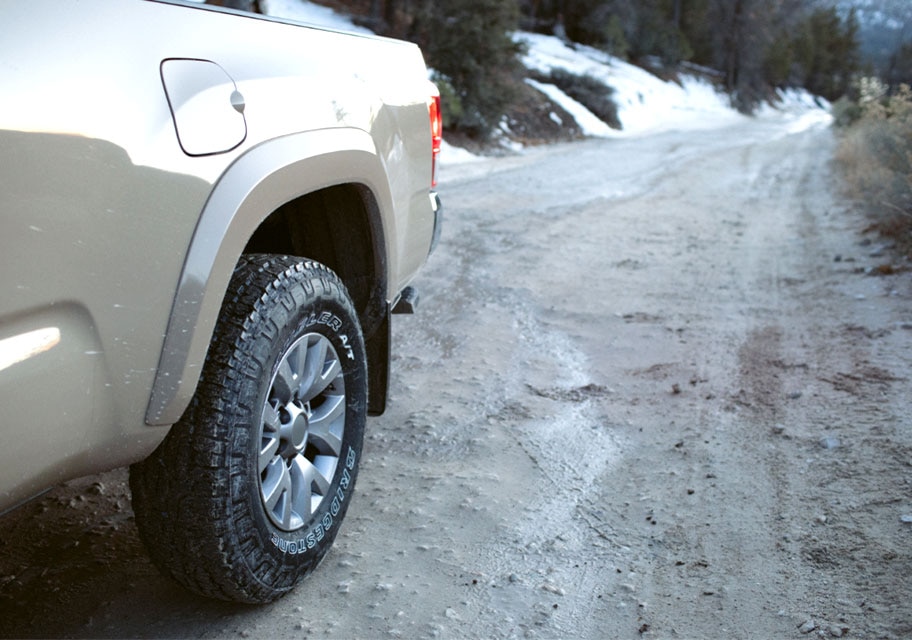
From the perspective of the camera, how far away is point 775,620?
2357mm

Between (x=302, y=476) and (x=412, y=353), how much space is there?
2247 millimetres

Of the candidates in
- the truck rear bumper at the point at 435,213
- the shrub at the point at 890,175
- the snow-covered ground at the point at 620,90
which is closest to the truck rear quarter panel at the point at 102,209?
the truck rear bumper at the point at 435,213

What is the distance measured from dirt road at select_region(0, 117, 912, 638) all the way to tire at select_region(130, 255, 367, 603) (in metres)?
0.22

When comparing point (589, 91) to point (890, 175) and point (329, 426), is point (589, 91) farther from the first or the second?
point (329, 426)

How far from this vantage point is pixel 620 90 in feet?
84.8

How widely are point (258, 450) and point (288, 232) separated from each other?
97 cm

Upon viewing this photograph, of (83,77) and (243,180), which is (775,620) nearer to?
(243,180)

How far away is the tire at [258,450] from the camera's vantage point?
6.59 feet

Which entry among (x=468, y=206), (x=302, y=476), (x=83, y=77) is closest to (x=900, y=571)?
(x=302, y=476)

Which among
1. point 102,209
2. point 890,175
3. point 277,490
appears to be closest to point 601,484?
point 277,490

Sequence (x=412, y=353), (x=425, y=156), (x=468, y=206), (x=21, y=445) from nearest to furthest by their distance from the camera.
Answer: (x=21, y=445) < (x=425, y=156) < (x=412, y=353) < (x=468, y=206)

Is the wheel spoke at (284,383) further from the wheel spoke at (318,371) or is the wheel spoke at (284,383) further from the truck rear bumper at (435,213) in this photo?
the truck rear bumper at (435,213)

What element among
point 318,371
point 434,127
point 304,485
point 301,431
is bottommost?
point 304,485

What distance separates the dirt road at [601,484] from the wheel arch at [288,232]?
669 mm
